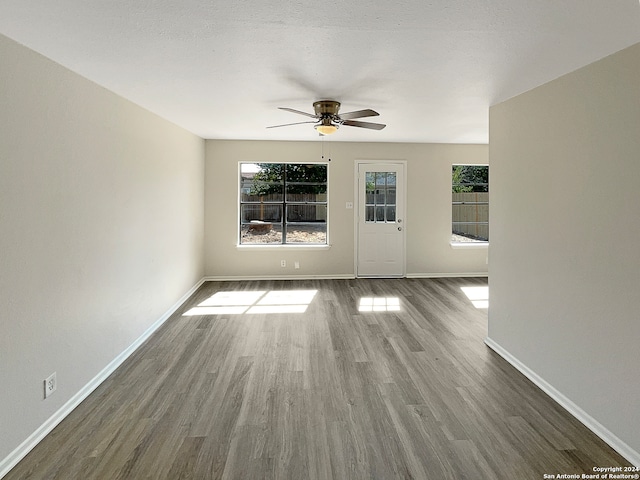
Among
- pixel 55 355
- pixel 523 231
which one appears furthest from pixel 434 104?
pixel 55 355

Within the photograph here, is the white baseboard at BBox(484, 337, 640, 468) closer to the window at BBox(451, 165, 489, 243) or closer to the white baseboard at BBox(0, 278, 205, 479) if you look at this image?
the white baseboard at BBox(0, 278, 205, 479)

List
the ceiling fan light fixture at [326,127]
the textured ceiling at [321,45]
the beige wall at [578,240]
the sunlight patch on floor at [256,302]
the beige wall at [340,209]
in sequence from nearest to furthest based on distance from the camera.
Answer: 1. the textured ceiling at [321,45]
2. the beige wall at [578,240]
3. the ceiling fan light fixture at [326,127]
4. the sunlight patch on floor at [256,302]
5. the beige wall at [340,209]

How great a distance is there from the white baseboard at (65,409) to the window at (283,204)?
276 centimetres

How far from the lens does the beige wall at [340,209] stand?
19.5 feet

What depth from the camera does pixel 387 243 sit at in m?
6.25

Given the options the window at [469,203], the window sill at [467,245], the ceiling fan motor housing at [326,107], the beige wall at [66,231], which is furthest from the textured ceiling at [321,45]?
the window sill at [467,245]

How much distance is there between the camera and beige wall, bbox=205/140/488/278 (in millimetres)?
5953

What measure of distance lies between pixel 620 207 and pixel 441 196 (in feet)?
14.2

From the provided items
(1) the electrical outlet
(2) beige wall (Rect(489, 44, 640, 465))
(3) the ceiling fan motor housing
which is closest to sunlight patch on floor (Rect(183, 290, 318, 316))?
(1) the electrical outlet

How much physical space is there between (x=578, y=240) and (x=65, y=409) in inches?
138

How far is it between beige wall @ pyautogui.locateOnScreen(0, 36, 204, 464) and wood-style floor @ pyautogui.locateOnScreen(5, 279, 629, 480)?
1.07 feet

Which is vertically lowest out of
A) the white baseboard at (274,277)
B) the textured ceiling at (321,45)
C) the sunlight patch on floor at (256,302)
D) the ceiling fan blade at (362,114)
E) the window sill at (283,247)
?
the sunlight patch on floor at (256,302)

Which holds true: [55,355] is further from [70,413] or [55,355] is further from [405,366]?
[405,366]

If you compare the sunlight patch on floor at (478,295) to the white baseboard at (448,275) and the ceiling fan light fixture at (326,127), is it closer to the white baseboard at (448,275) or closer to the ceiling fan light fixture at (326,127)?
the white baseboard at (448,275)
